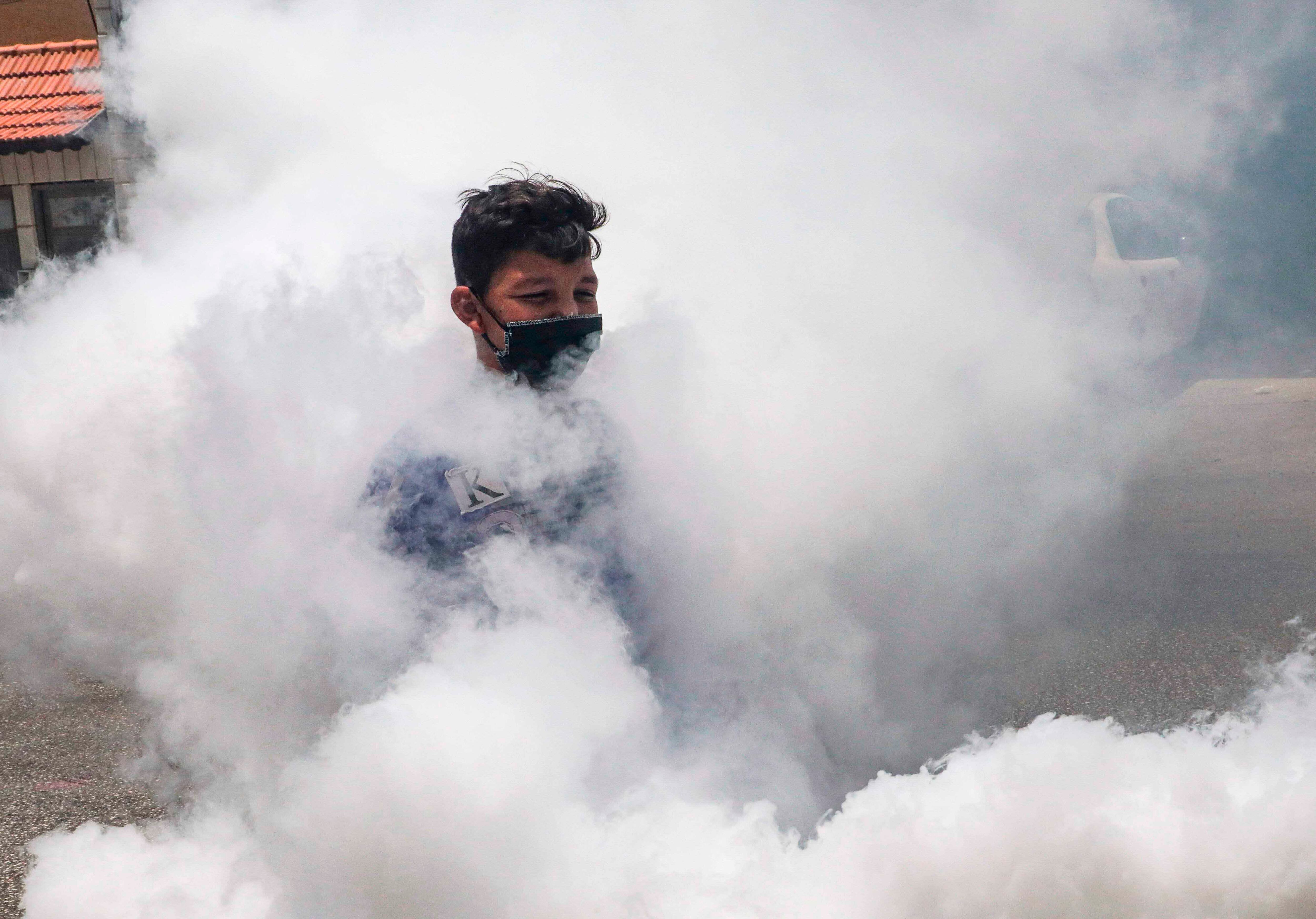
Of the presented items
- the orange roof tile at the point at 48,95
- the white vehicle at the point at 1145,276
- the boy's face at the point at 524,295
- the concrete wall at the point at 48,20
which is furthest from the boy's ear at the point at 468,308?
the concrete wall at the point at 48,20

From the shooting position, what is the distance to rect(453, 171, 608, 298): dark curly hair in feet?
7.34

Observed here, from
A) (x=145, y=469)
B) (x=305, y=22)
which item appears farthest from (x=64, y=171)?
(x=145, y=469)

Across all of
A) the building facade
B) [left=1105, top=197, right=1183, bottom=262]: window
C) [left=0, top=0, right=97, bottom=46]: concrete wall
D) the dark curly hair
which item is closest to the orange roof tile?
the building facade

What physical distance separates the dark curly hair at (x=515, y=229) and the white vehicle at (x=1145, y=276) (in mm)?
3155

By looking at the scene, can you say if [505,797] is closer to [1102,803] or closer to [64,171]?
[1102,803]

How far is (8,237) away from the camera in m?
10.1

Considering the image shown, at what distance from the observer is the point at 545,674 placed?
1992 mm

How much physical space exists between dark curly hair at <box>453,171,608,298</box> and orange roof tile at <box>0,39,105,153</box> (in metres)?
7.22

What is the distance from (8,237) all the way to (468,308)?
9.28 m

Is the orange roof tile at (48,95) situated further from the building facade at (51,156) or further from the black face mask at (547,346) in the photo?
the black face mask at (547,346)

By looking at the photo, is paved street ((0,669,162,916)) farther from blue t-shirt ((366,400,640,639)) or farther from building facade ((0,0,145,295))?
building facade ((0,0,145,295))

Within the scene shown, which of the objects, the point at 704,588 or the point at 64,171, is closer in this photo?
the point at 704,588

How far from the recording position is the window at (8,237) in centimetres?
999

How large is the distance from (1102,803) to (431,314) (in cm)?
207
